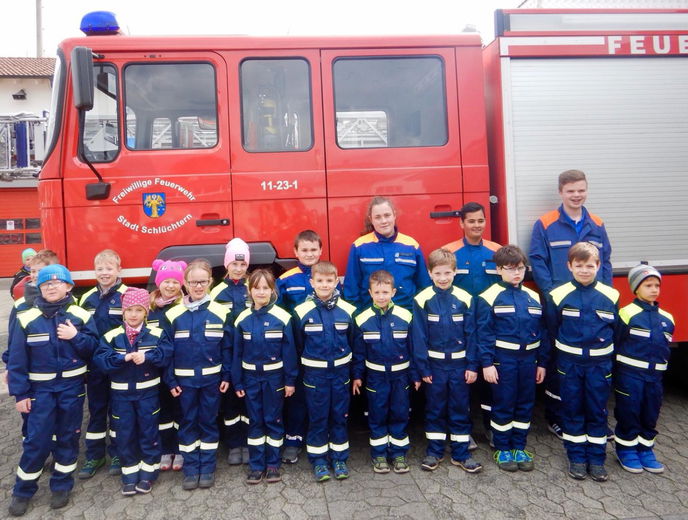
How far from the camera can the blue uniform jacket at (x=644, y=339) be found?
319 cm

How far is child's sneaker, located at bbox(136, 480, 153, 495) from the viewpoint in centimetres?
A: 308

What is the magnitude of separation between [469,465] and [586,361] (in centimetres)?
102

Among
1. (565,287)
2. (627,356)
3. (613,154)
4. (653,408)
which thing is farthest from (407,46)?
(653,408)

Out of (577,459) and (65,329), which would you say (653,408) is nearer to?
(577,459)

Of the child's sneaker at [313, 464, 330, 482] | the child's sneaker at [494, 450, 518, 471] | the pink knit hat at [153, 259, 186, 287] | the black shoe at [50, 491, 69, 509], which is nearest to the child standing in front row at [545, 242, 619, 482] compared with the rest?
the child's sneaker at [494, 450, 518, 471]

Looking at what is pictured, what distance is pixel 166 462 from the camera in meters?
3.38

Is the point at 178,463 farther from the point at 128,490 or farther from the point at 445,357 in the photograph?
the point at 445,357

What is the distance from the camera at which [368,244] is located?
354 cm

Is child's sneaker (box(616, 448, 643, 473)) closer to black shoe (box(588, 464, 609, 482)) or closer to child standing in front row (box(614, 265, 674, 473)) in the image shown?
child standing in front row (box(614, 265, 674, 473))

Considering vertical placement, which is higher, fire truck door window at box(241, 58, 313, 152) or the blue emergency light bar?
the blue emergency light bar

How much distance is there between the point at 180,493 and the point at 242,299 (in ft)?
4.24

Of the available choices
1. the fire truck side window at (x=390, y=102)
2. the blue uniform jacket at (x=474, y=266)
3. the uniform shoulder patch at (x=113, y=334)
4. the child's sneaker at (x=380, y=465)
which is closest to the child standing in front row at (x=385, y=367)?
the child's sneaker at (x=380, y=465)

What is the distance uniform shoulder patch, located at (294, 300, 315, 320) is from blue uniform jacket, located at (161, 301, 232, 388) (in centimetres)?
49

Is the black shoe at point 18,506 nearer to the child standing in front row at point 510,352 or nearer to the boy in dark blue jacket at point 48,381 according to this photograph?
the boy in dark blue jacket at point 48,381
